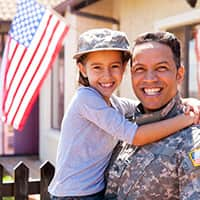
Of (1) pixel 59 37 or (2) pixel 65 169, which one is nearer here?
(2) pixel 65 169

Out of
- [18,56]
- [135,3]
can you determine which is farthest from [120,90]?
[18,56]

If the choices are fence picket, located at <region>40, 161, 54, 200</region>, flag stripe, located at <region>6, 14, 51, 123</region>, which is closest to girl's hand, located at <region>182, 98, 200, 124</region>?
fence picket, located at <region>40, 161, 54, 200</region>

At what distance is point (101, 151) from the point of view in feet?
8.47

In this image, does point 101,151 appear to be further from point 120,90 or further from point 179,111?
point 120,90

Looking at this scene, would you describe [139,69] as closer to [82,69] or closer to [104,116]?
[104,116]

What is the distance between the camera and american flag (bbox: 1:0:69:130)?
6.66 meters

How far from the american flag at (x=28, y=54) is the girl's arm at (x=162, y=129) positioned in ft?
14.6

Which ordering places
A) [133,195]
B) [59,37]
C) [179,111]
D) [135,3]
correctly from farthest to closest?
[135,3] → [59,37] → [179,111] → [133,195]

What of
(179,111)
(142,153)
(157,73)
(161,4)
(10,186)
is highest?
(161,4)

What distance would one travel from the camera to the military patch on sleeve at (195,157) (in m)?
1.93

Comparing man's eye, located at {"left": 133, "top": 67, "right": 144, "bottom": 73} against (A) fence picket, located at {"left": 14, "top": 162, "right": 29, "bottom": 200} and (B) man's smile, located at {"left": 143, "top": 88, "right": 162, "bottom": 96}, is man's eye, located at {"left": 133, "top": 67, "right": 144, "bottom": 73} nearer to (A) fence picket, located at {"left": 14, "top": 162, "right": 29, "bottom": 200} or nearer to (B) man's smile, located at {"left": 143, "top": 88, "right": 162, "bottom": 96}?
(B) man's smile, located at {"left": 143, "top": 88, "right": 162, "bottom": 96}

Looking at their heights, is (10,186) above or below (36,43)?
below

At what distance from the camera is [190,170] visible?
1.95m

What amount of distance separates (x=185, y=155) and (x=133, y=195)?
0.28m
